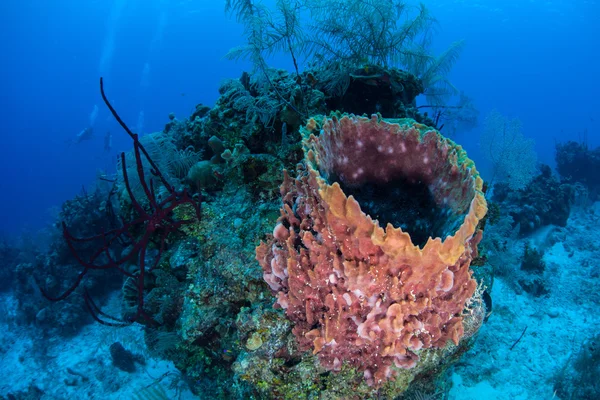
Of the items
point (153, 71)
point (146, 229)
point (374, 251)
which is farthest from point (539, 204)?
point (153, 71)

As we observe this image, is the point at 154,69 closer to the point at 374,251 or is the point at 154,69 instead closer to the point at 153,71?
the point at 153,71

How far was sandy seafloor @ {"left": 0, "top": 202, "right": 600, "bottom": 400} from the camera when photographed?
17.3 ft

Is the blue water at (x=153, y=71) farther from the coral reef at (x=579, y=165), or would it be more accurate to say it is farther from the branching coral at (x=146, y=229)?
the branching coral at (x=146, y=229)

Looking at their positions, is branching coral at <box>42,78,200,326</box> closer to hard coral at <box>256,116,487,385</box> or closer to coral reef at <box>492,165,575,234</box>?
hard coral at <box>256,116,487,385</box>

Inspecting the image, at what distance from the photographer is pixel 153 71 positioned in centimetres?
8062

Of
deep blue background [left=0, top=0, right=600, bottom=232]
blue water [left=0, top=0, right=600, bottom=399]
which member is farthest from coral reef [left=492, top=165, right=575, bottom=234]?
deep blue background [left=0, top=0, right=600, bottom=232]

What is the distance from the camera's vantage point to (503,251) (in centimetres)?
805

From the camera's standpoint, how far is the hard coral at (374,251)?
1924mm

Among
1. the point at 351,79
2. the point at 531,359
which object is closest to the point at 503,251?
the point at 531,359

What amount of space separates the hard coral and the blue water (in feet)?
145

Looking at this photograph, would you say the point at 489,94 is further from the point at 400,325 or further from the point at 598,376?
the point at 400,325

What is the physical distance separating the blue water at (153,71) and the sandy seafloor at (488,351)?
119 ft

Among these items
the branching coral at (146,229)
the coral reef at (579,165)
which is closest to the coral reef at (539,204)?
the coral reef at (579,165)

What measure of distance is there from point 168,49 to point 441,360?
98.6 m
